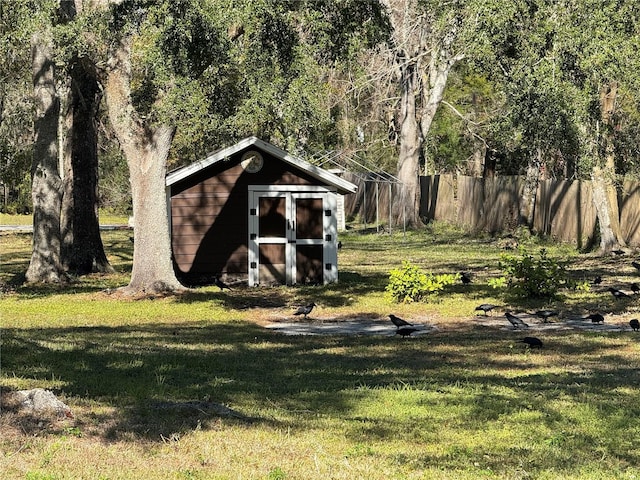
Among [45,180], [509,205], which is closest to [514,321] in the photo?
[45,180]

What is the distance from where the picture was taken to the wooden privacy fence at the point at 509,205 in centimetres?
3581

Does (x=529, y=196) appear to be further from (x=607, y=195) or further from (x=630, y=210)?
(x=607, y=195)

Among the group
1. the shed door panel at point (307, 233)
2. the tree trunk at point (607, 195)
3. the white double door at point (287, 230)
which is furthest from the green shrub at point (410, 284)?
the tree trunk at point (607, 195)

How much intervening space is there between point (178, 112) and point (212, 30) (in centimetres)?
191

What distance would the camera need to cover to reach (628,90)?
2269 cm

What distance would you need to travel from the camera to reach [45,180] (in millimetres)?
27438

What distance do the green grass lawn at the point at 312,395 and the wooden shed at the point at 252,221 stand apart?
4483 millimetres

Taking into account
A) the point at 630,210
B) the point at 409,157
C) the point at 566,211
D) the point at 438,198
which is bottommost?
the point at 566,211

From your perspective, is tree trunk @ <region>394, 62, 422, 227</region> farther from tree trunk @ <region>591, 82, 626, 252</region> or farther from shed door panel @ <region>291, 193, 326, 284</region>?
shed door panel @ <region>291, 193, 326, 284</region>

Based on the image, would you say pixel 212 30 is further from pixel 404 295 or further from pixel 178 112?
pixel 404 295

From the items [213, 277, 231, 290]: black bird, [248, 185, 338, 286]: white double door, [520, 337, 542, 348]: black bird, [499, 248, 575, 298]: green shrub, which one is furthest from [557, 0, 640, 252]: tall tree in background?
[213, 277, 231, 290]: black bird

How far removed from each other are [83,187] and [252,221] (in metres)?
Result: 6.00

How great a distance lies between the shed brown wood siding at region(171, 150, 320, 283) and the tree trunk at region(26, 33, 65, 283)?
9.96 feet

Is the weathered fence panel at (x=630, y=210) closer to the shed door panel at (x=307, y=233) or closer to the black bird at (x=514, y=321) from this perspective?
the shed door panel at (x=307, y=233)
